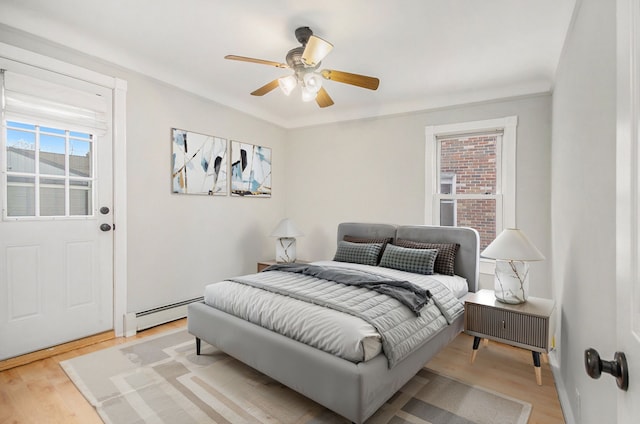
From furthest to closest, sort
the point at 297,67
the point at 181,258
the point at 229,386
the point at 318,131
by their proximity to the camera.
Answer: the point at 318,131
the point at 181,258
the point at 297,67
the point at 229,386

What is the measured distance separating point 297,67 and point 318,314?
1832 millimetres

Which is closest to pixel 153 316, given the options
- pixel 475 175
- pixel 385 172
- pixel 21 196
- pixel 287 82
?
pixel 21 196

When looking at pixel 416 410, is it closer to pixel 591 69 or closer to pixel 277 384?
pixel 277 384

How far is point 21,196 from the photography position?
2555 millimetres

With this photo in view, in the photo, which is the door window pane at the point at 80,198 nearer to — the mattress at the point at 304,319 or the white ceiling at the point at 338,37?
the white ceiling at the point at 338,37

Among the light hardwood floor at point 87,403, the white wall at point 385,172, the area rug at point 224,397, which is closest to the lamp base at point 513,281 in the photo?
the light hardwood floor at point 87,403

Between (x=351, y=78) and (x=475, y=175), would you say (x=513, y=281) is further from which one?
(x=351, y=78)

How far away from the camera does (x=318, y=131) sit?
190 inches

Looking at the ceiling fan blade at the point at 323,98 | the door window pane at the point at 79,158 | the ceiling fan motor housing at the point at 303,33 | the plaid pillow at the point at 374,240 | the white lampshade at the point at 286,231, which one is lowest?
the plaid pillow at the point at 374,240

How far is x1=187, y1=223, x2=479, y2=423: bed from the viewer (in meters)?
1.71

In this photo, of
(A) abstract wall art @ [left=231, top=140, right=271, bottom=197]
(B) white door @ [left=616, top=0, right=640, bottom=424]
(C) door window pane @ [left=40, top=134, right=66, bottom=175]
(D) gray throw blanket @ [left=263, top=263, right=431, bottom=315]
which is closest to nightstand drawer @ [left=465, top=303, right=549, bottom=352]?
(D) gray throw blanket @ [left=263, top=263, right=431, bottom=315]

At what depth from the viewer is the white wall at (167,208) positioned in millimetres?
3170

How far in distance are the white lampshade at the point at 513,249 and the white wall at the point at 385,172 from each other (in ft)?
3.42

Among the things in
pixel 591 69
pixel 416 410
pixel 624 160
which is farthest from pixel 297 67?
pixel 416 410
